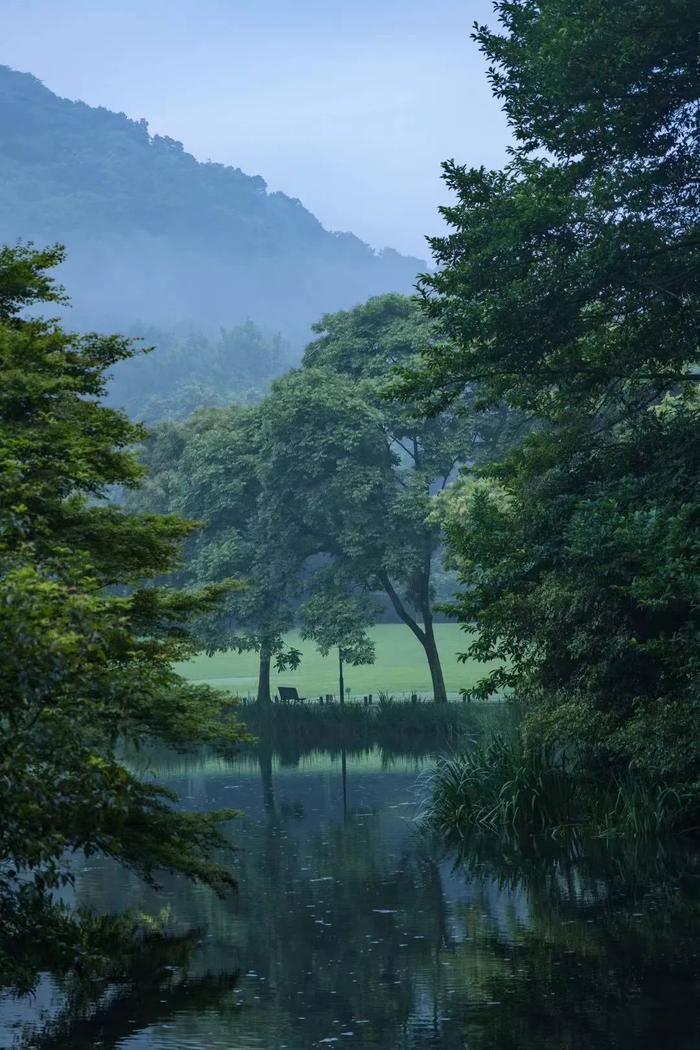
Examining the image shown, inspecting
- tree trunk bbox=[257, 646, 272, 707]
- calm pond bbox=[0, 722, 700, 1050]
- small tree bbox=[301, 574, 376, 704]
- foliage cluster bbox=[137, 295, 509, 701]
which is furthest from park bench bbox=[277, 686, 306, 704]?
calm pond bbox=[0, 722, 700, 1050]

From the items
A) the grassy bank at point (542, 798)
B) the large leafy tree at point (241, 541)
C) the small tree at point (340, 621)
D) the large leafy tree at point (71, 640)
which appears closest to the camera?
the large leafy tree at point (71, 640)

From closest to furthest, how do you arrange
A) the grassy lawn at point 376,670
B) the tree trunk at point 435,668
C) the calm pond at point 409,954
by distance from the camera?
1. the calm pond at point 409,954
2. the tree trunk at point 435,668
3. the grassy lawn at point 376,670

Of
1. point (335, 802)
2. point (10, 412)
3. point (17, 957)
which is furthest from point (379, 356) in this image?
point (17, 957)

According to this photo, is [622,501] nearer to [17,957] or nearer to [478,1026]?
[478,1026]

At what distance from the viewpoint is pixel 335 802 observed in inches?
1111

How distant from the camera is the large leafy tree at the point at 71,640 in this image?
7.71 meters

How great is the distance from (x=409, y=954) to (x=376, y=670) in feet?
195

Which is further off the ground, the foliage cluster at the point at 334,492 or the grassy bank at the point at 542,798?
the foliage cluster at the point at 334,492

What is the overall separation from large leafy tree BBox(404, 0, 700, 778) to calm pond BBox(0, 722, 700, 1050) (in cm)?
239

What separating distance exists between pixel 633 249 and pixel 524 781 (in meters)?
8.31

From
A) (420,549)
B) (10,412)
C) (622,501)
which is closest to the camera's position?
(10,412)

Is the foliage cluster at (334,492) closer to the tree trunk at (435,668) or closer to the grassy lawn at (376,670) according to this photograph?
the tree trunk at (435,668)

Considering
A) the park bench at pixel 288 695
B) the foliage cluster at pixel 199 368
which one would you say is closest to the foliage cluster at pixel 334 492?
the park bench at pixel 288 695

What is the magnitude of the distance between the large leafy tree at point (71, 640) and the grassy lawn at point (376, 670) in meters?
44.5
